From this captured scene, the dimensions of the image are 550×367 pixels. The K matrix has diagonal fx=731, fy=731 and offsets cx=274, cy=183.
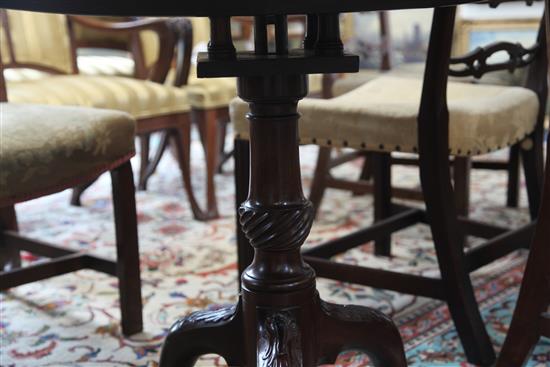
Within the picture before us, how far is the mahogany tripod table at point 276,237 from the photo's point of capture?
38.9 inches

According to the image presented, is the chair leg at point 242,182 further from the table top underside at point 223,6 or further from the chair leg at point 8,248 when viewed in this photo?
the table top underside at point 223,6

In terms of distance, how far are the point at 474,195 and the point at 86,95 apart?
1.55m

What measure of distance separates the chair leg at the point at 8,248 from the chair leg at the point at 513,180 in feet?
5.07

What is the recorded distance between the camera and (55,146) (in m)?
1.42

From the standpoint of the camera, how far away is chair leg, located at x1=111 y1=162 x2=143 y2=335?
1.64 meters

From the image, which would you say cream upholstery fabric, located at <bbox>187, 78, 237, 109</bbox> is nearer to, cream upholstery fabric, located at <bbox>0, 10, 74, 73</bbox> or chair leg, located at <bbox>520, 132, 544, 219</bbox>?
cream upholstery fabric, located at <bbox>0, 10, 74, 73</bbox>

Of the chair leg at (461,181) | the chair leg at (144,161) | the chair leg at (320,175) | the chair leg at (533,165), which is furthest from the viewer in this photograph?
the chair leg at (144,161)

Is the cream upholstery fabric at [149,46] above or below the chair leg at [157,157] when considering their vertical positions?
above

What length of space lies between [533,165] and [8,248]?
1.43m

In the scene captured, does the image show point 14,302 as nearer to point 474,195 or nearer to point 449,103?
point 449,103

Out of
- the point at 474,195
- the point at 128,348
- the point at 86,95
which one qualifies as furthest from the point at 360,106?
the point at 474,195

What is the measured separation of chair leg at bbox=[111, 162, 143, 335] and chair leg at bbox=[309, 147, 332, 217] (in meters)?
0.88

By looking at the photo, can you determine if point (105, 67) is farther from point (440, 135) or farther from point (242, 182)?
point (440, 135)

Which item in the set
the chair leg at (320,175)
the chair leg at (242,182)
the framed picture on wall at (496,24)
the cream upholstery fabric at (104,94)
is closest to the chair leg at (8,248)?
the cream upholstery fabric at (104,94)
